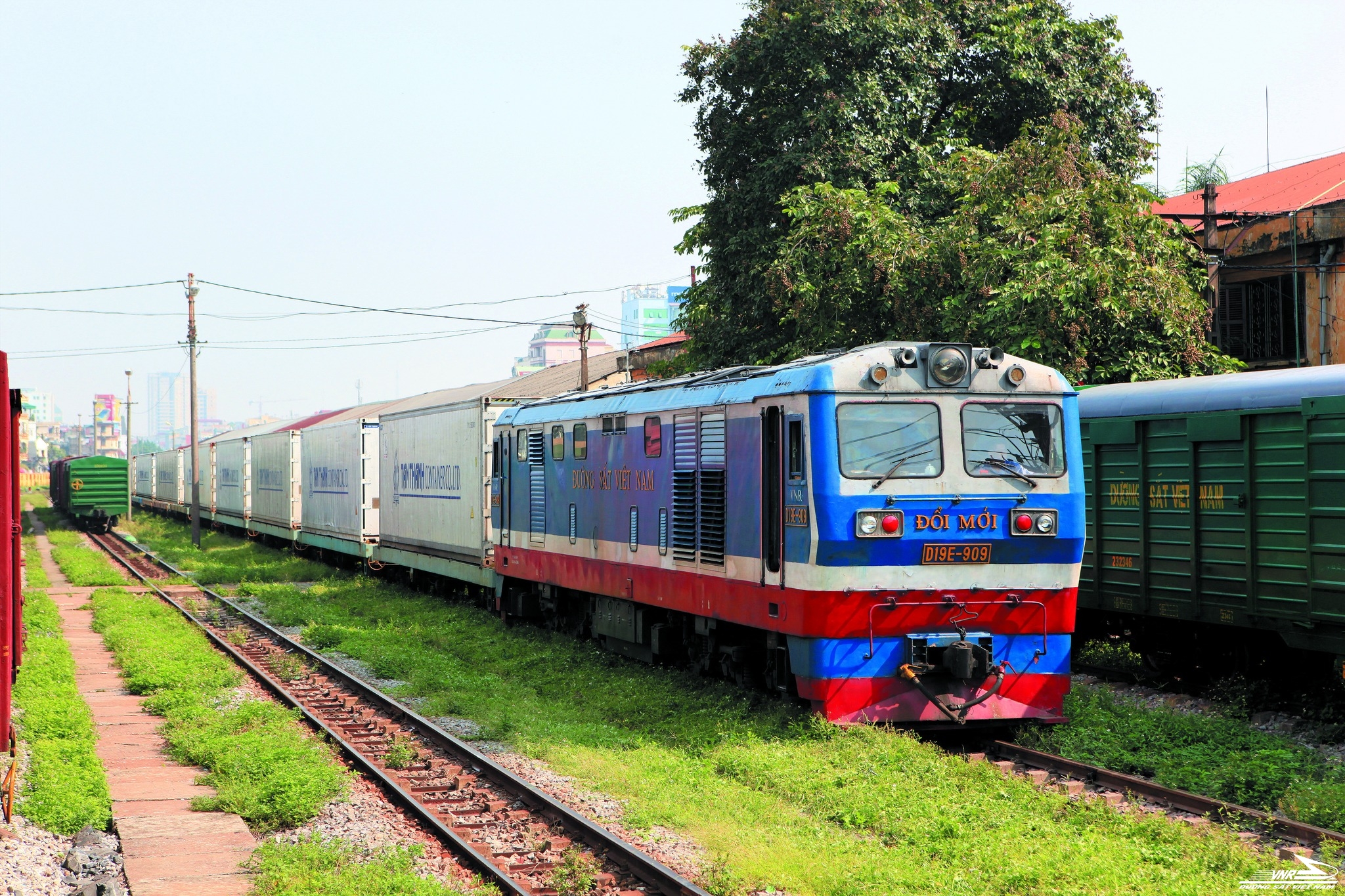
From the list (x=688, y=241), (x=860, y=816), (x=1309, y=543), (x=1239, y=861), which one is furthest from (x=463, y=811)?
(x=688, y=241)

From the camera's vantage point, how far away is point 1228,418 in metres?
11.9

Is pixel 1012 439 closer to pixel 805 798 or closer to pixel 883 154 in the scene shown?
pixel 805 798

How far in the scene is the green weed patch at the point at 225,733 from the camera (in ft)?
30.8

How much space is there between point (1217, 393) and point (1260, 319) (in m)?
18.6

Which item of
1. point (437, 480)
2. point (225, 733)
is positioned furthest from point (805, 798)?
point (437, 480)

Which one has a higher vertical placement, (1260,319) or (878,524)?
(1260,319)

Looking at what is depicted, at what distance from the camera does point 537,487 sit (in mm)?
17594

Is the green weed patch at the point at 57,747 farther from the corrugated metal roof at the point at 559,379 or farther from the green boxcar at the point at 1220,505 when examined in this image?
the corrugated metal roof at the point at 559,379

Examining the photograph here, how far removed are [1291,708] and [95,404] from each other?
208 m

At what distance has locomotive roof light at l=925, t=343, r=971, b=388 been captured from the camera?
10648mm

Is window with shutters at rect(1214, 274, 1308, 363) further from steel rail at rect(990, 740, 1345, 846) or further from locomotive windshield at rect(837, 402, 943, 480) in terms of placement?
steel rail at rect(990, 740, 1345, 846)

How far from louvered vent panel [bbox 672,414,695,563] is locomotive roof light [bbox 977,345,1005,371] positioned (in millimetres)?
3117

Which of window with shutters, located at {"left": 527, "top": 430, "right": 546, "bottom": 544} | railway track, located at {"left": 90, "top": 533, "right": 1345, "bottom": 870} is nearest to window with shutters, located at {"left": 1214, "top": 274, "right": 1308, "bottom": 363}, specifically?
window with shutters, located at {"left": 527, "top": 430, "right": 546, "bottom": 544}

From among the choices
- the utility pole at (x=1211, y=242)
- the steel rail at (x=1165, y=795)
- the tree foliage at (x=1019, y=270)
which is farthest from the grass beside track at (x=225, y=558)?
the steel rail at (x=1165, y=795)
